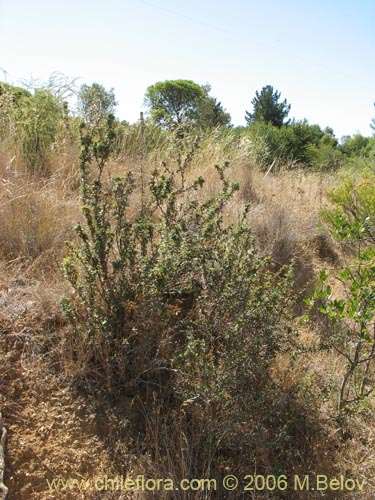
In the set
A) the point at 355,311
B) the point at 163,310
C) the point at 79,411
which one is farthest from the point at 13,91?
the point at 355,311

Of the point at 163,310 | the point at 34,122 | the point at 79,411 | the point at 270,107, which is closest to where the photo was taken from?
the point at 79,411

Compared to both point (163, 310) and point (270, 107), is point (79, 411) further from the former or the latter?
point (270, 107)

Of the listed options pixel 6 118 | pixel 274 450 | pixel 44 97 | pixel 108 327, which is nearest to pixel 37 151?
pixel 6 118

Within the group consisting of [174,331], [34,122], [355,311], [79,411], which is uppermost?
[34,122]

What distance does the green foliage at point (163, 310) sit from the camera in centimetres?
213

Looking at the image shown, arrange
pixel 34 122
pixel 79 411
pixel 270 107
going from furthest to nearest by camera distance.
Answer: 1. pixel 270 107
2. pixel 34 122
3. pixel 79 411

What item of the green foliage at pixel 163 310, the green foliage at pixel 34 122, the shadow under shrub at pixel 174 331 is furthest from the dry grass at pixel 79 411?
the green foliage at pixel 34 122

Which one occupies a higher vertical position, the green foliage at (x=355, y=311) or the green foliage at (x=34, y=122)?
the green foliage at (x=34, y=122)

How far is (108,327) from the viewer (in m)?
2.23

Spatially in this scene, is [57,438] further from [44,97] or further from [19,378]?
[44,97]

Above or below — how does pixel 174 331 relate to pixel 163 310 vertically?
below

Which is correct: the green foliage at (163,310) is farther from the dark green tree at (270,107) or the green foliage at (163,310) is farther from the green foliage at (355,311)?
the dark green tree at (270,107)

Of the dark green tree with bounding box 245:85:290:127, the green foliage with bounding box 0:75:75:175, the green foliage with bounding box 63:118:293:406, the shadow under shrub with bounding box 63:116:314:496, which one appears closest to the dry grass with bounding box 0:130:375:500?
the shadow under shrub with bounding box 63:116:314:496

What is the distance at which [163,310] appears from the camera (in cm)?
238
